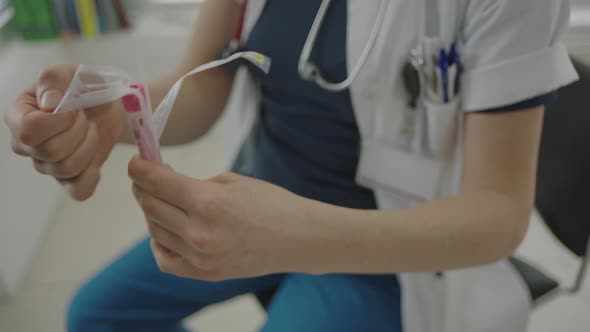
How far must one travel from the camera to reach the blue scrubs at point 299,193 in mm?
634

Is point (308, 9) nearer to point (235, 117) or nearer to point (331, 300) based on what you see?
point (235, 117)

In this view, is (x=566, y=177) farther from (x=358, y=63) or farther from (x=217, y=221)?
(x=217, y=221)

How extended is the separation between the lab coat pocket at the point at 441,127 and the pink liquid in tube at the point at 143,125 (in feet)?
1.03

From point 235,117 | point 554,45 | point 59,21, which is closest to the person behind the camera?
point 554,45

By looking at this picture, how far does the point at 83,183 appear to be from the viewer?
556mm

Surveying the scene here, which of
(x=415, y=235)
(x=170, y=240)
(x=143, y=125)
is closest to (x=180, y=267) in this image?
(x=170, y=240)

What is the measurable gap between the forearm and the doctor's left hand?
0.09ft

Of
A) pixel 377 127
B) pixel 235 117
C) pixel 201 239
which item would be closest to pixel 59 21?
pixel 235 117

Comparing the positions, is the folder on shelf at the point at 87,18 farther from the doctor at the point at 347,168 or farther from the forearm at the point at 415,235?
the forearm at the point at 415,235

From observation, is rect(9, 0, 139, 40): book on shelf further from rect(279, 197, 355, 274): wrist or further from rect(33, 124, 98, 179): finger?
rect(279, 197, 355, 274): wrist

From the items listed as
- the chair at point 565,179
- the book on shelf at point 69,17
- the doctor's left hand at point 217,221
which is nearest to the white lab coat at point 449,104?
the chair at point 565,179

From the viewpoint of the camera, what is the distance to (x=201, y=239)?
1.40ft

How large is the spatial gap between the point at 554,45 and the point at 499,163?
13 centimetres

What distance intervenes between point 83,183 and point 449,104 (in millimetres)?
407
